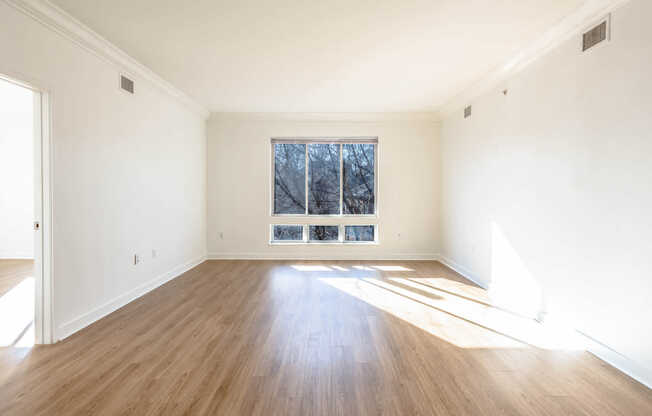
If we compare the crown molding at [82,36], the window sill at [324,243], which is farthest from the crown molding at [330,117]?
Result: the window sill at [324,243]

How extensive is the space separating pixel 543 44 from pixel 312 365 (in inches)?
142

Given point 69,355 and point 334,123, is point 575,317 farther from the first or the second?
point 334,123

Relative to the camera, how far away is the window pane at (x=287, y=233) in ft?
21.0

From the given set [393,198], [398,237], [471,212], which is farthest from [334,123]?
[471,212]

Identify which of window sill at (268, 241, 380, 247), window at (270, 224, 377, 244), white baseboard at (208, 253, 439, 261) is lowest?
white baseboard at (208, 253, 439, 261)

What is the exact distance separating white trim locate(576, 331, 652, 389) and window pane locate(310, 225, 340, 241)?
418cm

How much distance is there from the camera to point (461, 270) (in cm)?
527

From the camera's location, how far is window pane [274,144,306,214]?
6.39 metres

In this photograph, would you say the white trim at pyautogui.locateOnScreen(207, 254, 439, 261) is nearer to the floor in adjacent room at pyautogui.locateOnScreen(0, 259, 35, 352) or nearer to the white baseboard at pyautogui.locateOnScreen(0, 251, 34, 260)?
the floor in adjacent room at pyautogui.locateOnScreen(0, 259, 35, 352)

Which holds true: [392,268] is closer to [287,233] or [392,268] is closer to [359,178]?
[359,178]

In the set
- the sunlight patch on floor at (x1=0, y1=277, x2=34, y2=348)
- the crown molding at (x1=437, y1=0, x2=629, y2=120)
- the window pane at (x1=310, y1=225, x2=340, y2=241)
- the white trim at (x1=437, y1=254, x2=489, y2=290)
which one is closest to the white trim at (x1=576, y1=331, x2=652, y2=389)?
the white trim at (x1=437, y1=254, x2=489, y2=290)

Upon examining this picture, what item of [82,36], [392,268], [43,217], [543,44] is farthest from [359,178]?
[43,217]

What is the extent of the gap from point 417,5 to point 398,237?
433cm

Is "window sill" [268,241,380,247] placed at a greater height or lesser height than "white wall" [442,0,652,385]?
lesser
